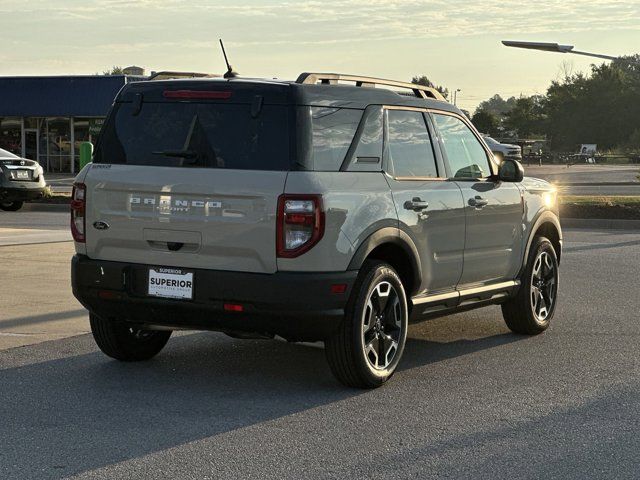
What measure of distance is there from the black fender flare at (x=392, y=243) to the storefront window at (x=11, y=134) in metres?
47.5

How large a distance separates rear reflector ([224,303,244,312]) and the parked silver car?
19.6 meters

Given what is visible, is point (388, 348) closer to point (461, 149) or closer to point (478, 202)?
point (478, 202)

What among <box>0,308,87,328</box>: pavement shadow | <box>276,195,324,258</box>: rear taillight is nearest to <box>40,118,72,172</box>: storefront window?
<box>0,308,87,328</box>: pavement shadow

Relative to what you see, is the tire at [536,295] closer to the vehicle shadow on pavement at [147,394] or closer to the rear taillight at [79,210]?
the vehicle shadow on pavement at [147,394]

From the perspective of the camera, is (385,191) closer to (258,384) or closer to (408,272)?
(408,272)

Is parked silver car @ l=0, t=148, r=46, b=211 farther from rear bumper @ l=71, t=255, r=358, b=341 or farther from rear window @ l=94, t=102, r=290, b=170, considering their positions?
rear bumper @ l=71, t=255, r=358, b=341

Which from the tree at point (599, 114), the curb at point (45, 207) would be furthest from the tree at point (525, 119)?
the curb at point (45, 207)

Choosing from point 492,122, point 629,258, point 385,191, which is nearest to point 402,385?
→ point 385,191

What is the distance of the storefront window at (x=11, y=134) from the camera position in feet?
172

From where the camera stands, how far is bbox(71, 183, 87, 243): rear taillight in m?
7.34

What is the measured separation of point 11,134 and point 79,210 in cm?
4739

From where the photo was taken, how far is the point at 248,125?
694cm

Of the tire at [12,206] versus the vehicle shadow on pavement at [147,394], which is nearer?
the vehicle shadow on pavement at [147,394]

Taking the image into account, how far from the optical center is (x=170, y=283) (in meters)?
6.96
